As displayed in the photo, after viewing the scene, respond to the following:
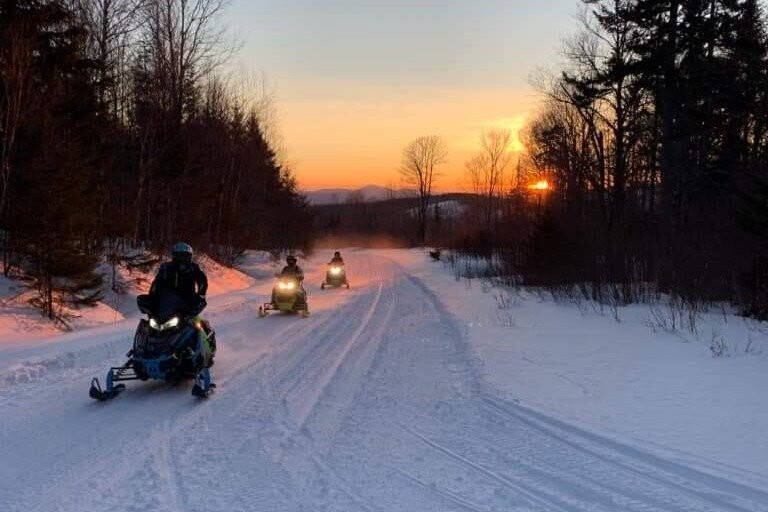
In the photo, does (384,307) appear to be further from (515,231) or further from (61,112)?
(515,231)

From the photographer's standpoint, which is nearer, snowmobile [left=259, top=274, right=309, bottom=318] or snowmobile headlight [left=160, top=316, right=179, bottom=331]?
snowmobile headlight [left=160, top=316, right=179, bottom=331]

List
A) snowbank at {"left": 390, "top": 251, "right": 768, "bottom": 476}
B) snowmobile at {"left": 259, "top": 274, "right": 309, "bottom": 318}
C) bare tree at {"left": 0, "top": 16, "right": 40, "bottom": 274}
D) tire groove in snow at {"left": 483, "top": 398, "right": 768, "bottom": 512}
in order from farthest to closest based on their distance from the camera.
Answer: snowmobile at {"left": 259, "top": 274, "right": 309, "bottom": 318}
bare tree at {"left": 0, "top": 16, "right": 40, "bottom": 274}
snowbank at {"left": 390, "top": 251, "right": 768, "bottom": 476}
tire groove in snow at {"left": 483, "top": 398, "right": 768, "bottom": 512}

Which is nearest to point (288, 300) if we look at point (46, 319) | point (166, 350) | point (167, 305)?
point (46, 319)

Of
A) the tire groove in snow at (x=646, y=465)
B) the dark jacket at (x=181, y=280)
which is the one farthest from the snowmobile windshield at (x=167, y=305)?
the tire groove in snow at (x=646, y=465)

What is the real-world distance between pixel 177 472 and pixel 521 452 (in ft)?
9.97

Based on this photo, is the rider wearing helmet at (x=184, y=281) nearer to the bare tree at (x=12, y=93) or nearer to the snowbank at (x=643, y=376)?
the snowbank at (x=643, y=376)

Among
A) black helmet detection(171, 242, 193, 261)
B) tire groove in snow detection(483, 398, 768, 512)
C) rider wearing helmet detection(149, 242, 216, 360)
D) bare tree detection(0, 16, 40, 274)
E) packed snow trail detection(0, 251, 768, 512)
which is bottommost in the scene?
packed snow trail detection(0, 251, 768, 512)

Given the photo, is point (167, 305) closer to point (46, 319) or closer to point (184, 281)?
point (184, 281)

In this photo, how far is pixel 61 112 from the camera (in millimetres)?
15477

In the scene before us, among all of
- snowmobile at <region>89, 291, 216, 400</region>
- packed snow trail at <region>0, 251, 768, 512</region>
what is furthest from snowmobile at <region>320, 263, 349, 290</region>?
snowmobile at <region>89, 291, 216, 400</region>

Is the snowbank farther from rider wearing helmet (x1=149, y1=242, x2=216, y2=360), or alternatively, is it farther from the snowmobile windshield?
the snowmobile windshield

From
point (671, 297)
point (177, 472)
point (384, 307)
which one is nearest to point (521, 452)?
point (177, 472)

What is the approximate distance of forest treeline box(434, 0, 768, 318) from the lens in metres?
15.5

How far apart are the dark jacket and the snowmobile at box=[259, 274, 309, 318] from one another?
6773 mm
